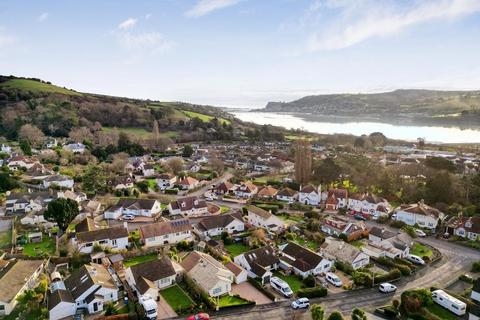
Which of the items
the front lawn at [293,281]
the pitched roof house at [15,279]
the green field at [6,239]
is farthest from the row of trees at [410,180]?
the green field at [6,239]

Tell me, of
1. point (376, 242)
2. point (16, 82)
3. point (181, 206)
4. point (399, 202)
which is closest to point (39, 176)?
point (181, 206)

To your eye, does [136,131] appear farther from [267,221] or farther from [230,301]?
[230,301]

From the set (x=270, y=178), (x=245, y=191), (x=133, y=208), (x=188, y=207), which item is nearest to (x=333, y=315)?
(x=188, y=207)

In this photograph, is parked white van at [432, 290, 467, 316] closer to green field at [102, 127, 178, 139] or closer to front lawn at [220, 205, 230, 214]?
front lawn at [220, 205, 230, 214]

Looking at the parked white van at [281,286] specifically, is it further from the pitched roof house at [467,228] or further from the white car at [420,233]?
the pitched roof house at [467,228]

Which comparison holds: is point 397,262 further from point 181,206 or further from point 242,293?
point 181,206
